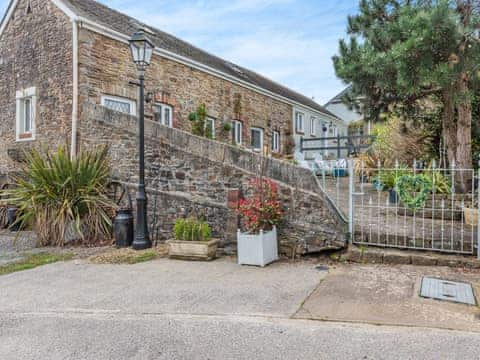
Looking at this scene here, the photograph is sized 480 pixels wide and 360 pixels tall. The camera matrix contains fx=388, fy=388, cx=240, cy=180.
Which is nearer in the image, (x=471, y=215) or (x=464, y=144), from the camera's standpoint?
(x=471, y=215)

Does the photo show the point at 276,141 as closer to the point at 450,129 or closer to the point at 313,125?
the point at 313,125

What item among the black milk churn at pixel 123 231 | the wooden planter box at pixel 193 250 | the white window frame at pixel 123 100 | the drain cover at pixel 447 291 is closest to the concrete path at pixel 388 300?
the drain cover at pixel 447 291

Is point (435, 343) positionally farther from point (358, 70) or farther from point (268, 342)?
point (358, 70)

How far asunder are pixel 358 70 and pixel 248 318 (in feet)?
16.0

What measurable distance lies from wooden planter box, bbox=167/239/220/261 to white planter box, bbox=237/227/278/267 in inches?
22.9

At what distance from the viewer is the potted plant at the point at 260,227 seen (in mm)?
5457

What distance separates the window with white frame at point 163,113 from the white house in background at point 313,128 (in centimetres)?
702

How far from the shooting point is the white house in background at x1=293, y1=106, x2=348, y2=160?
63.3 ft

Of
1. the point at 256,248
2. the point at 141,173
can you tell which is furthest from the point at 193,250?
the point at 141,173

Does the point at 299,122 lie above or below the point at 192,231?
above

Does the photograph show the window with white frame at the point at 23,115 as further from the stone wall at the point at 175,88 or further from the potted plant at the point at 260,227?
the potted plant at the point at 260,227

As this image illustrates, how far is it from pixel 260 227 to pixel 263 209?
10.4 inches

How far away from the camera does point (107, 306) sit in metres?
3.98

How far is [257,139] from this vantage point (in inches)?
638
